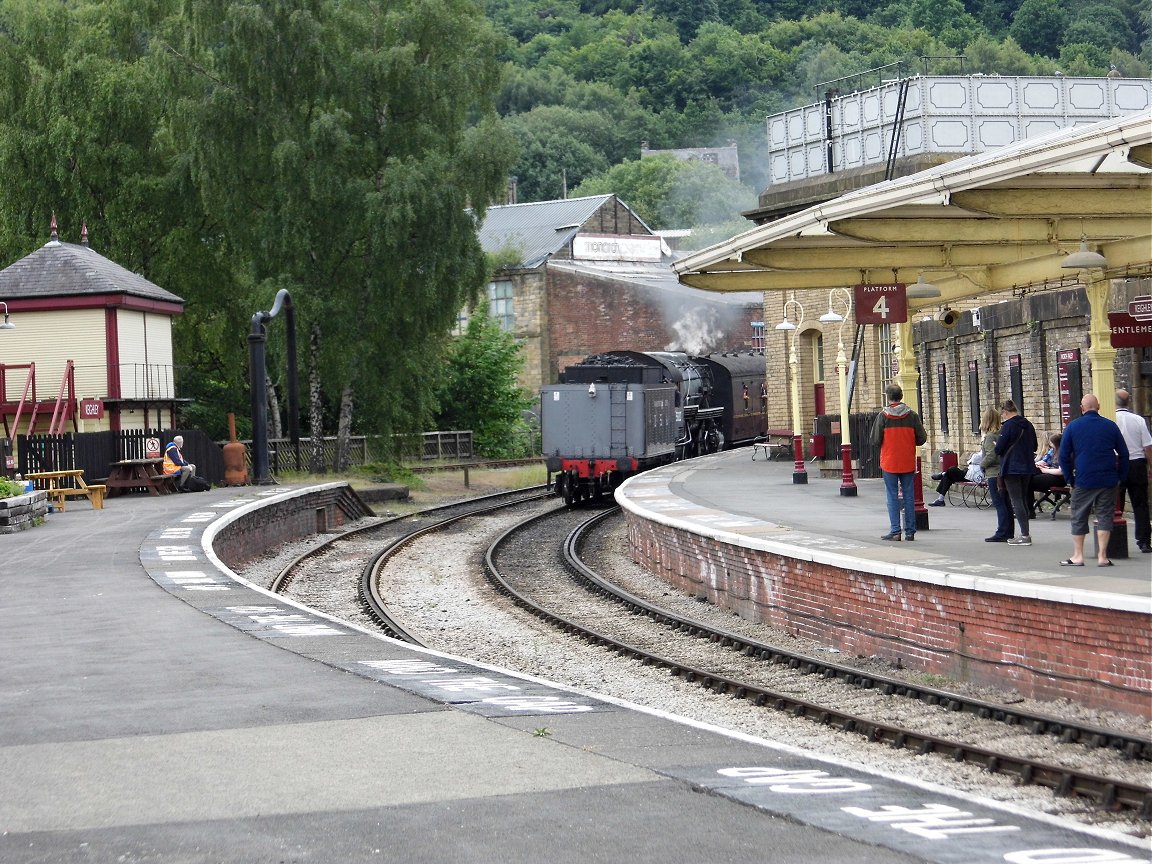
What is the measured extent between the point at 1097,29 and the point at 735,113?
115 ft

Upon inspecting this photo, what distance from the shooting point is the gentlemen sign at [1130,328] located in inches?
590

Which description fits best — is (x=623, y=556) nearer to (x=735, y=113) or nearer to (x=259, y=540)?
(x=259, y=540)

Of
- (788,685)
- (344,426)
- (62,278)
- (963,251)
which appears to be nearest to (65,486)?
(62,278)

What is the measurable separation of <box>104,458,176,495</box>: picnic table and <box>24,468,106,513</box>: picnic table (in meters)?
0.63

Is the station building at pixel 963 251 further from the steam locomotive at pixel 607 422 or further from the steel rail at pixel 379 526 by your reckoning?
the steel rail at pixel 379 526

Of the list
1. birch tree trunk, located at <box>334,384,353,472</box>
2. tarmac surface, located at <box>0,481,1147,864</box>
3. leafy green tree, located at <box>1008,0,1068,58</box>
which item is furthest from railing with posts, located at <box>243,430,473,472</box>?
leafy green tree, located at <box>1008,0,1068,58</box>

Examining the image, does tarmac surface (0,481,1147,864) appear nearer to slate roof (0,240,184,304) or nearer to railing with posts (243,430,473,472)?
slate roof (0,240,184,304)

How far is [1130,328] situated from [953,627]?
14.9ft

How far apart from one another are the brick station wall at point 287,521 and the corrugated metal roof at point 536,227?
33.3 metres

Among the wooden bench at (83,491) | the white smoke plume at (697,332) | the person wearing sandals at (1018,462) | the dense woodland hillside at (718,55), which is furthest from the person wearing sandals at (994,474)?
the dense woodland hillside at (718,55)

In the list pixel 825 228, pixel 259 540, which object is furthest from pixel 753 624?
pixel 259 540

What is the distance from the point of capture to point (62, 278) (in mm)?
34219

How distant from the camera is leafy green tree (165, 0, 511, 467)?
38.9 metres

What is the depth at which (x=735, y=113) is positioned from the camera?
13525 cm
